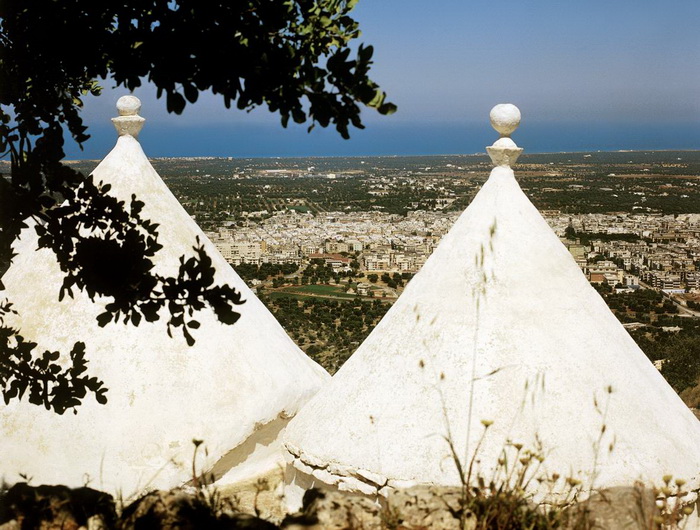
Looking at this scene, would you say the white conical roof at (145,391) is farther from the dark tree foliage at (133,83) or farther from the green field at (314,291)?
the green field at (314,291)

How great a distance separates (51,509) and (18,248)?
13.3 ft

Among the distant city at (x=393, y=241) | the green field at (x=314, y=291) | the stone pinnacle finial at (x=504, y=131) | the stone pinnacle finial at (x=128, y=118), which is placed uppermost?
the stone pinnacle finial at (x=128, y=118)

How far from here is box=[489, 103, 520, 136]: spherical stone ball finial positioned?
562 centimetres

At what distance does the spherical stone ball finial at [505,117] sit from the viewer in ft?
18.4

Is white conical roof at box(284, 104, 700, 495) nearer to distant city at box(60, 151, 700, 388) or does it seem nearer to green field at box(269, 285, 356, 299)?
distant city at box(60, 151, 700, 388)

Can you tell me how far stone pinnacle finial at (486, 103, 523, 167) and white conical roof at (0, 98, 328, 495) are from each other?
2.33 metres

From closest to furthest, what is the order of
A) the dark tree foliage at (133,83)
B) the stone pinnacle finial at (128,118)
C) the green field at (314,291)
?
the dark tree foliage at (133,83), the stone pinnacle finial at (128,118), the green field at (314,291)

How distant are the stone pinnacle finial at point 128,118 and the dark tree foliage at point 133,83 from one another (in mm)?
2710

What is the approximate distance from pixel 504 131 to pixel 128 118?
336 cm

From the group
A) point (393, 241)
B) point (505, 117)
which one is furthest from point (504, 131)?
point (393, 241)

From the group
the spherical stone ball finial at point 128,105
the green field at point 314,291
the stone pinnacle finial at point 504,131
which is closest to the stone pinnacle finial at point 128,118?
the spherical stone ball finial at point 128,105

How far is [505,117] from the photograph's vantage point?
561 cm

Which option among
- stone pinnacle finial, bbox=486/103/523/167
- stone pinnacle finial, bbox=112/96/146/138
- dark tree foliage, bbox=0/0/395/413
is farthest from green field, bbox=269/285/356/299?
dark tree foliage, bbox=0/0/395/413

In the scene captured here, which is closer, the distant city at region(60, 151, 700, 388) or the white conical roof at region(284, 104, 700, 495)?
the white conical roof at region(284, 104, 700, 495)
